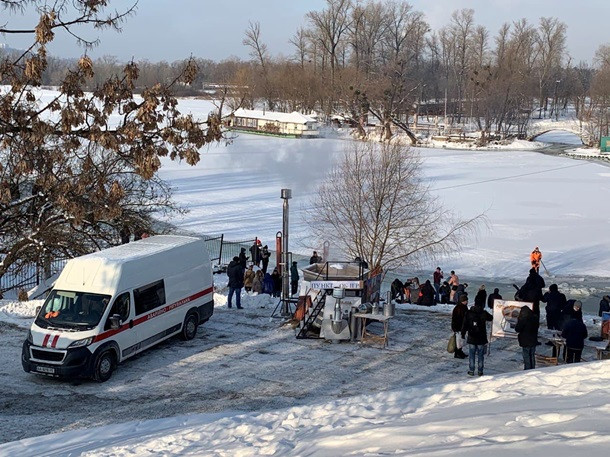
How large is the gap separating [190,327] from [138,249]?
215cm

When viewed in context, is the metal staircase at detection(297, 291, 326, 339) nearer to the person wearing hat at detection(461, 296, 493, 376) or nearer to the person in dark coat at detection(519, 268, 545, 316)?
the person wearing hat at detection(461, 296, 493, 376)

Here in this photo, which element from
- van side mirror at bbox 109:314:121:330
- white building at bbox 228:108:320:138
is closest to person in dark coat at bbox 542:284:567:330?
van side mirror at bbox 109:314:121:330

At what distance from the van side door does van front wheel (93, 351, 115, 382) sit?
0.96 ft

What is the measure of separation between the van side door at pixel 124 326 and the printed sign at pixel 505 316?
7.30 metres

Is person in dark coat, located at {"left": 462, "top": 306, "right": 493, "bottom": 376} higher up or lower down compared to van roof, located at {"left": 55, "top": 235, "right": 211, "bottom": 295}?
lower down

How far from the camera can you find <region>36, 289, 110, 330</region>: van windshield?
14.2 metres

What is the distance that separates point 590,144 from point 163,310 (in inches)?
3241

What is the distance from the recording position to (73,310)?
14469mm

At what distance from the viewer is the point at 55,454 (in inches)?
392

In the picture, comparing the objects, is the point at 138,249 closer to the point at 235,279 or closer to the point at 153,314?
the point at 153,314

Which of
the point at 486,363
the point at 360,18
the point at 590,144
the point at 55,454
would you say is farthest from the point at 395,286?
the point at 360,18

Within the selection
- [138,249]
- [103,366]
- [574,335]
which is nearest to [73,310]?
[103,366]

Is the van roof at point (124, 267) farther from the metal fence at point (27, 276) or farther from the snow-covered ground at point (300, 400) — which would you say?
the metal fence at point (27, 276)

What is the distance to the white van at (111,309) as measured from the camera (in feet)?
45.8
